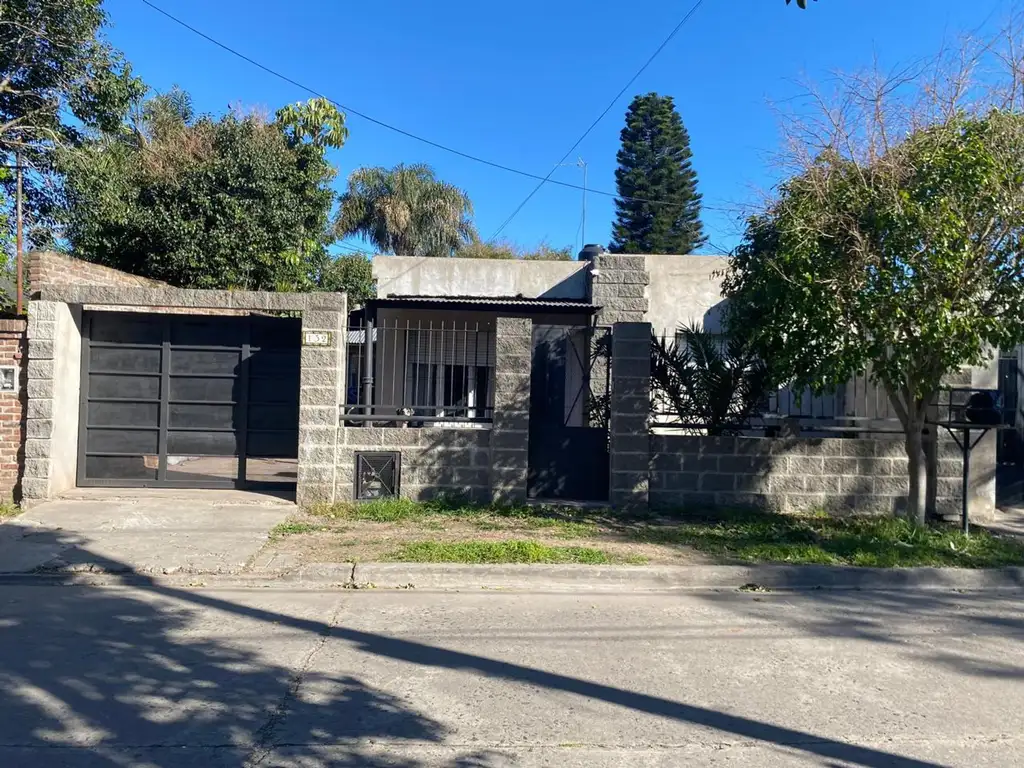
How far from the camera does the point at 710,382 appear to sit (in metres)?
10.5

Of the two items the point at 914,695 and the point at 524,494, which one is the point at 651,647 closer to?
the point at 914,695

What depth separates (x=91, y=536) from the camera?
8.37m

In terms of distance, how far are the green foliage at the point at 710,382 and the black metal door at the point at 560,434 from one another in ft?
2.84

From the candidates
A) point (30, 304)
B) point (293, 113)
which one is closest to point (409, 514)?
point (30, 304)

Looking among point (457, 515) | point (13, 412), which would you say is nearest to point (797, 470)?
point (457, 515)

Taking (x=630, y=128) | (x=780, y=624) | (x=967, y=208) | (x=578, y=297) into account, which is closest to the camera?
(x=780, y=624)

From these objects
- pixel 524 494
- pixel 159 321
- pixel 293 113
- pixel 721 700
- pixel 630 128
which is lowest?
pixel 721 700

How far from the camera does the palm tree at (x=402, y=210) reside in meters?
34.2

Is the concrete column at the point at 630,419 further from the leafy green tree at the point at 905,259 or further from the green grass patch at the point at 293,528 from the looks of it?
the green grass patch at the point at 293,528

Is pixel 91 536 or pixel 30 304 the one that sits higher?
Result: pixel 30 304

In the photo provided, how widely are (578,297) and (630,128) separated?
1104 inches

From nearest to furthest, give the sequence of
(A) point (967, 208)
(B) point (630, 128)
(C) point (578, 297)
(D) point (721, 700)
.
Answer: (D) point (721, 700)
(A) point (967, 208)
(C) point (578, 297)
(B) point (630, 128)

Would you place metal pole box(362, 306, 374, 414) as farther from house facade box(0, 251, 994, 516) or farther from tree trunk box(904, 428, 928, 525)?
tree trunk box(904, 428, 928, 525)

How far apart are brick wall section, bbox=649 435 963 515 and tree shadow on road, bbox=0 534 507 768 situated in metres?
5.79
